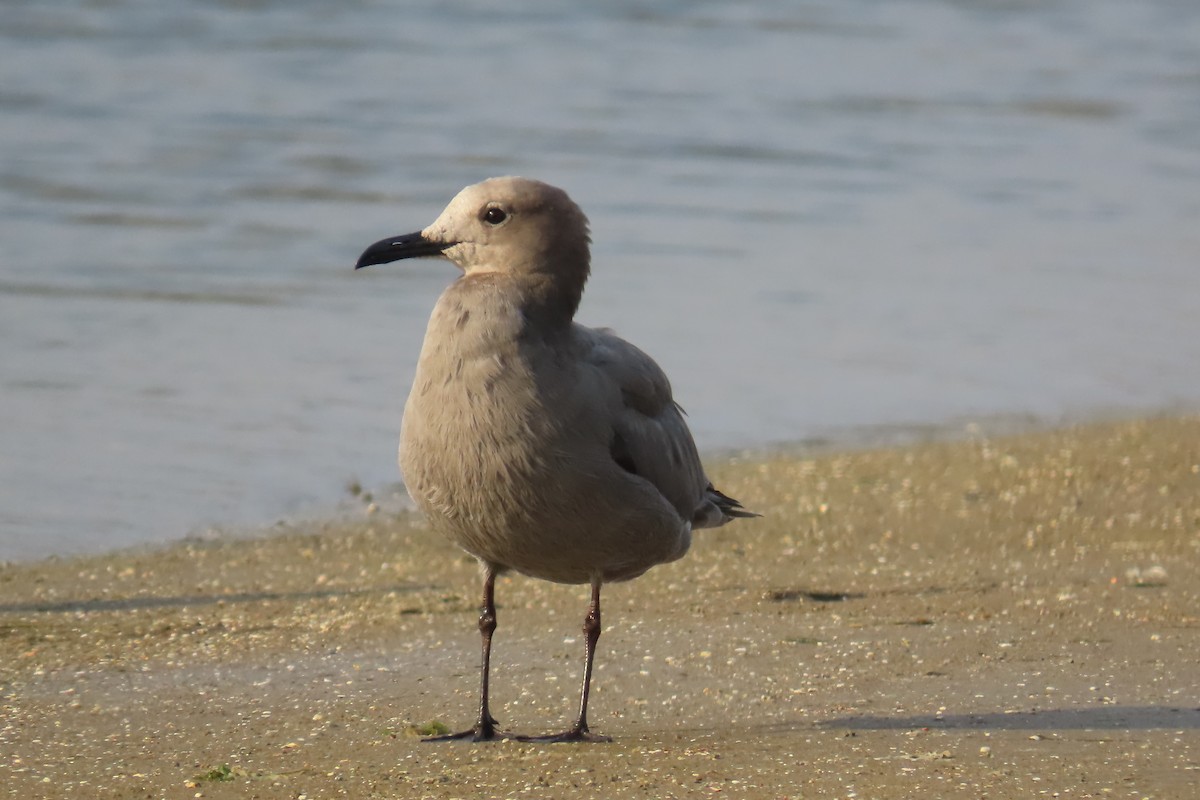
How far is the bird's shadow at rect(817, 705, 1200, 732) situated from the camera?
18.2 ft

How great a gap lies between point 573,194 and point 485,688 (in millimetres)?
10314

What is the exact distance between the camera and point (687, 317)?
12.2 m

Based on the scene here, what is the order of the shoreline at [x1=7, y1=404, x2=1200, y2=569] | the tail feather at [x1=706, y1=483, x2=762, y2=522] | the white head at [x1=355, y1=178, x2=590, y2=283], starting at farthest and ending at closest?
the shoreline at [x1=7, y1=404, x2=1200, y2=569]
the tail feather at [x1=706, y1=483, x2=762, y2=522]
the white head at [x1=355, y1=178, x2=590, y2=283]

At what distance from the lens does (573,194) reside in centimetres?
1571

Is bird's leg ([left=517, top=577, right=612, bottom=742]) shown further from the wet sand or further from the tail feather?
the tail feather

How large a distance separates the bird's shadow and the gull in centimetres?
77

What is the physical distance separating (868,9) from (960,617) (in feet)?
79.4

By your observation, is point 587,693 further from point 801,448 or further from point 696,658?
point 801,448

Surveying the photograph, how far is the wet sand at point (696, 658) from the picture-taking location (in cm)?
517

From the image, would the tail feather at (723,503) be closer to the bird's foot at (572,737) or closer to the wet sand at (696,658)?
the wet sand at (696,658)

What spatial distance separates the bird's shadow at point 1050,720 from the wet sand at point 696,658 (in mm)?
13

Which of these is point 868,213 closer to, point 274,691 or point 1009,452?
point 1009,452

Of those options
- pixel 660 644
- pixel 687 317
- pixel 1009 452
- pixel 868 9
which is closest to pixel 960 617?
pixel 660 644

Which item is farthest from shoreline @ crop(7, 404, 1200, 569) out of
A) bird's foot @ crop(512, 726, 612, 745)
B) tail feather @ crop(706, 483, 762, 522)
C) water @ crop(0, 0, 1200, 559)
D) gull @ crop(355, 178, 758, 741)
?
bird's foot @ crop(512, 726, 612, 745)
